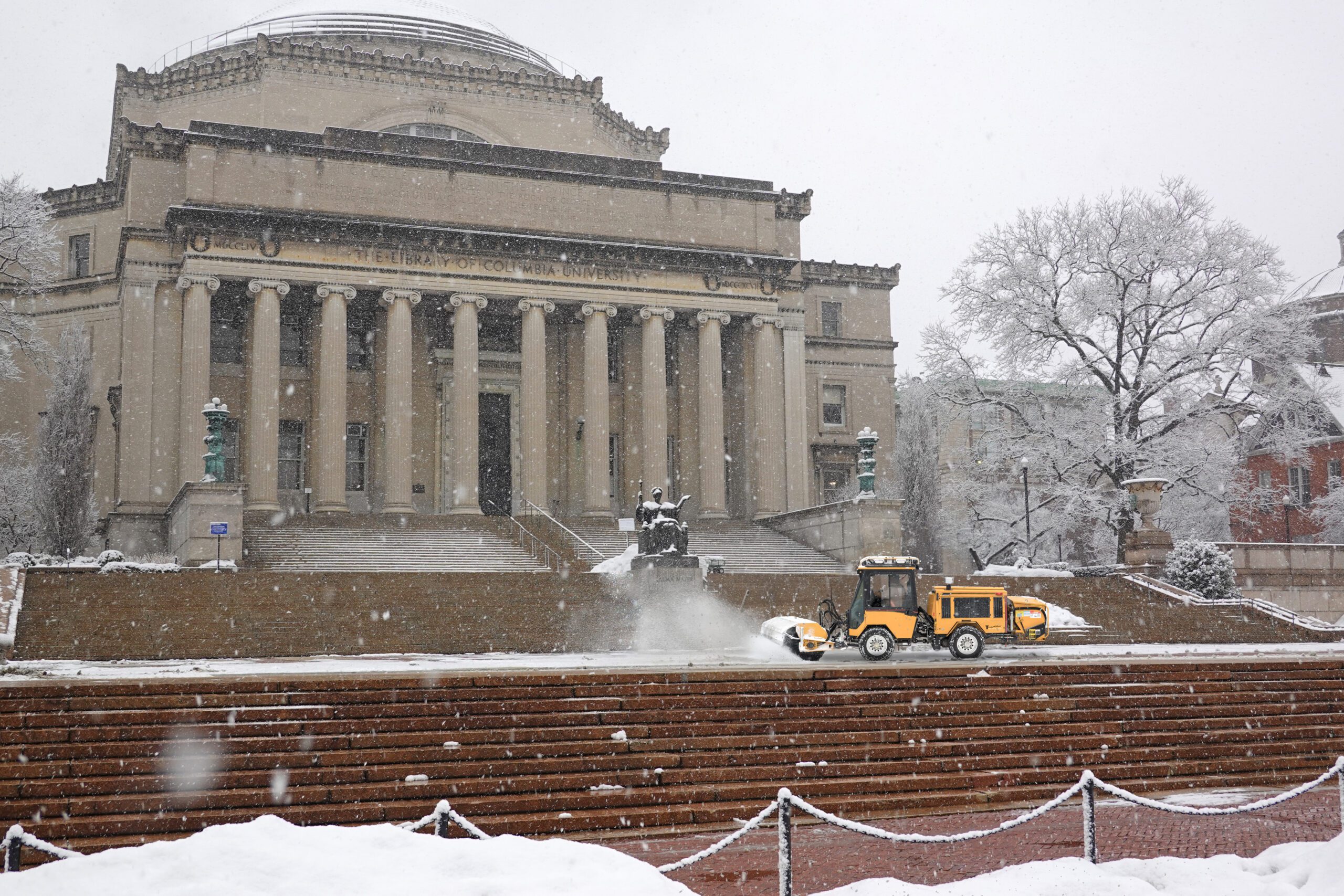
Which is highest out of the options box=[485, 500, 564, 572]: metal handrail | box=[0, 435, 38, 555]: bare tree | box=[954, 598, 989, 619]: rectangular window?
box=[0, 435, 38, 555]: bare tree

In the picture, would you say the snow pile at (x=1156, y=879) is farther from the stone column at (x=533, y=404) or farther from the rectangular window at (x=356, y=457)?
the rectangular window at (x=356, y=457)

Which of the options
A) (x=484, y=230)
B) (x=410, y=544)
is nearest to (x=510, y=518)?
(x=410, y=544)

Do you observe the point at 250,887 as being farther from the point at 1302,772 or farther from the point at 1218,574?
the point at 1218,574

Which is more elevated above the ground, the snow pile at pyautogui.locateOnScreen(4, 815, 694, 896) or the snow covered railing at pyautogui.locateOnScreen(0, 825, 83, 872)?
the snow covered railing at pyautogui.locateOnScreen(0, 825, 83, 872)

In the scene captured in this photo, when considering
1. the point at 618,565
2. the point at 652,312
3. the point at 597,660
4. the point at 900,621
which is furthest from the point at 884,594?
the point at 652,312

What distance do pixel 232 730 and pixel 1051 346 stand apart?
3265cm

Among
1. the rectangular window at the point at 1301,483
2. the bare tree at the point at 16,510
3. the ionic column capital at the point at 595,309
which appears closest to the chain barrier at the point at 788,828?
the ionic column capital at the point at 595,309

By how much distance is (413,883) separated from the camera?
25.7ft

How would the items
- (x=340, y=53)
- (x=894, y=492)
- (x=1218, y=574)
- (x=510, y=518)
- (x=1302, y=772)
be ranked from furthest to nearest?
(x=894, y=492) < (x=340, y=53) < (x=510, y=518) < (x=1218, y=574) < (x=1302, y=772)

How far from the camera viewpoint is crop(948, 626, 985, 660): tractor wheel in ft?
65.6

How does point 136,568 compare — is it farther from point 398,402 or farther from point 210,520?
point 398,402

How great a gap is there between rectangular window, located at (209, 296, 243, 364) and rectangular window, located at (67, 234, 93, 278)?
7747 mm

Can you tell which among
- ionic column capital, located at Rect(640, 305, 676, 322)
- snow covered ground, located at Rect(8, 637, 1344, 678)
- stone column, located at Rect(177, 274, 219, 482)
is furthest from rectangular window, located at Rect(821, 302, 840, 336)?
snow covered ground, located at Rect(8, 637, 1344, 678)

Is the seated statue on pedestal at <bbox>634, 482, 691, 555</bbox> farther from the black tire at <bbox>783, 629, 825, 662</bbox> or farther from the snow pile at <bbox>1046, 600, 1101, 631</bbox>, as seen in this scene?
the snow pile at <bbox>1046, 600, 1101, 631</bbox>
